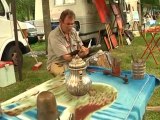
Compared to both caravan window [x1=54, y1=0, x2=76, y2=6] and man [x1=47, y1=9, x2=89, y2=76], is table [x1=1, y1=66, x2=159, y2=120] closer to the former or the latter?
man [x1=47, y1=9, x2=89, y2=76]

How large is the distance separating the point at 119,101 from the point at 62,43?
1.68 meters

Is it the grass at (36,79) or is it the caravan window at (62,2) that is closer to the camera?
the grass at (36,79)

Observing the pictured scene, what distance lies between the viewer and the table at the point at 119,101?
2.00 metres

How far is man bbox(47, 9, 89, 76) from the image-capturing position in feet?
12.1

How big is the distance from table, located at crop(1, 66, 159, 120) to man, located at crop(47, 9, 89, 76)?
724 millimetres

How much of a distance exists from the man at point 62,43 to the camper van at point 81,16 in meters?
6.39

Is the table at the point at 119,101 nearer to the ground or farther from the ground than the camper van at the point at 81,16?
nearer to the ground

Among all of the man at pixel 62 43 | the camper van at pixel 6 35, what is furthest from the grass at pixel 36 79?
the man at pixel 62 43

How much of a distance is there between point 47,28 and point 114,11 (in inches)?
151

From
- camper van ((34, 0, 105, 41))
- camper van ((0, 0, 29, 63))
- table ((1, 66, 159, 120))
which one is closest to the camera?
table ((1, 66, 159, 120))

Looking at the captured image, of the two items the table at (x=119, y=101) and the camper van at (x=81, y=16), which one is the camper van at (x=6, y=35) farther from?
the table at (x=119, y=101)

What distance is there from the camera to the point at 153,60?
26.3 ft

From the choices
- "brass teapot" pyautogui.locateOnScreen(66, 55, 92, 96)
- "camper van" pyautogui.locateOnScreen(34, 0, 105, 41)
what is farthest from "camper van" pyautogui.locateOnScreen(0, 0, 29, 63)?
"brass teapot" pyautogui.locateOnScreen(66, 55, 92, 96)

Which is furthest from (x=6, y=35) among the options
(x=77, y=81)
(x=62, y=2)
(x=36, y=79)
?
(x=77, y=81)
